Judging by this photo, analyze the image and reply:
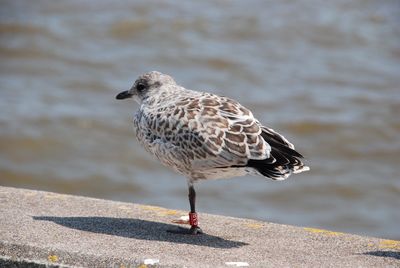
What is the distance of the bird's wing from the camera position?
5.73 metres

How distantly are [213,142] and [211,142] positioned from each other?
1cm

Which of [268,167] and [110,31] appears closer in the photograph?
[268,167]

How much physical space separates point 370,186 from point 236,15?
20.9 ft

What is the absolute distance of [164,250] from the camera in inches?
212

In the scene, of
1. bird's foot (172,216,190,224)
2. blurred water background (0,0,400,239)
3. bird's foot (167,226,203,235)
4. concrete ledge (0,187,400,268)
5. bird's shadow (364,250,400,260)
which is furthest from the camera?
blurred water background (0,0,400,239)

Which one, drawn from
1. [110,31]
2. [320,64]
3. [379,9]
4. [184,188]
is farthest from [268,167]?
[379,9]

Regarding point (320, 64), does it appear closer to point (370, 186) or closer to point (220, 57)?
point (220, 57)

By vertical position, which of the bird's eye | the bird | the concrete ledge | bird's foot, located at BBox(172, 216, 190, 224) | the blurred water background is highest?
the blurred water background

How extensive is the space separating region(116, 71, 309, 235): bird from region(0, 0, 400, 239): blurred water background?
4.88m

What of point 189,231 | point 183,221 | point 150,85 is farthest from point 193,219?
point 150,85

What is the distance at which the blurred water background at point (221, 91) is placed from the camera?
11578 mm

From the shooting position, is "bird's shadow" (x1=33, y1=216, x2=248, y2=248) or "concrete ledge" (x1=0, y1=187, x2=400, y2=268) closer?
"concrete ledge" (x1=0, y1=187, x2=400, y2=268)

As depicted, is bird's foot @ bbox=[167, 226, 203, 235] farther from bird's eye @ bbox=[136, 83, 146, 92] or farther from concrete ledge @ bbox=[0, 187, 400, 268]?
bird's eye @ bbox=[136, 83, 146, 92]

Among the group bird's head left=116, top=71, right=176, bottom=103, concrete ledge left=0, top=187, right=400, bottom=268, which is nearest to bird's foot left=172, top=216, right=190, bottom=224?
concrete ledge left=0, top=187, right=400, bottom=268
